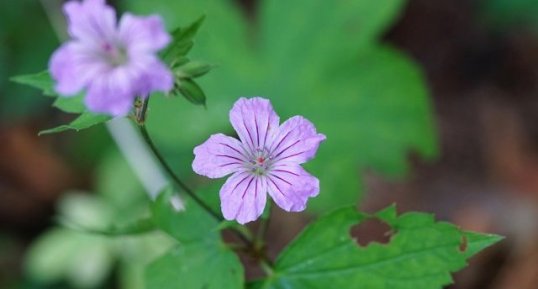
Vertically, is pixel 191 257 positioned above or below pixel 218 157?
below

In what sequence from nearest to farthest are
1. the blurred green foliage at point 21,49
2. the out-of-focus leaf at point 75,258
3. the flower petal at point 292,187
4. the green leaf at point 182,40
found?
the flower petal at point 292,187, the green leaf at point 182,40, the out-of-focus leaf at point 75,258, the blurred green foliage at point 21,49

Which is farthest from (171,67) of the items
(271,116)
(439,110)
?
(439,110)

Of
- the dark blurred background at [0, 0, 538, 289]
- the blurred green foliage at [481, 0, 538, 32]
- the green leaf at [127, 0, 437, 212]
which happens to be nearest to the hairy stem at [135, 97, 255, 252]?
the green leaf at [127, 0, 437, 212]

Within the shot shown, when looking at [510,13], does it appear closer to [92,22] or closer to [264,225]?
[264,225]

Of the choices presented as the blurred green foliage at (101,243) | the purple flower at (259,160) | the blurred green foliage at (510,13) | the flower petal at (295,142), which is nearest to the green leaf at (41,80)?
the purple flower at (259,160)

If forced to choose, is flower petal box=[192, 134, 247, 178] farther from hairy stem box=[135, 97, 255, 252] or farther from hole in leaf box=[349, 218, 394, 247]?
hole in leaf box=[349, 218, 394, 247]

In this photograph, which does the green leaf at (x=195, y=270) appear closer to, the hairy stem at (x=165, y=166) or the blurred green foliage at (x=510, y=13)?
the hairy stem at (x=165, y=166)

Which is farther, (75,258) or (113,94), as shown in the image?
(75,258)

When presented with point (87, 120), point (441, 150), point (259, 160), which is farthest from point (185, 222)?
point (441, 150)
